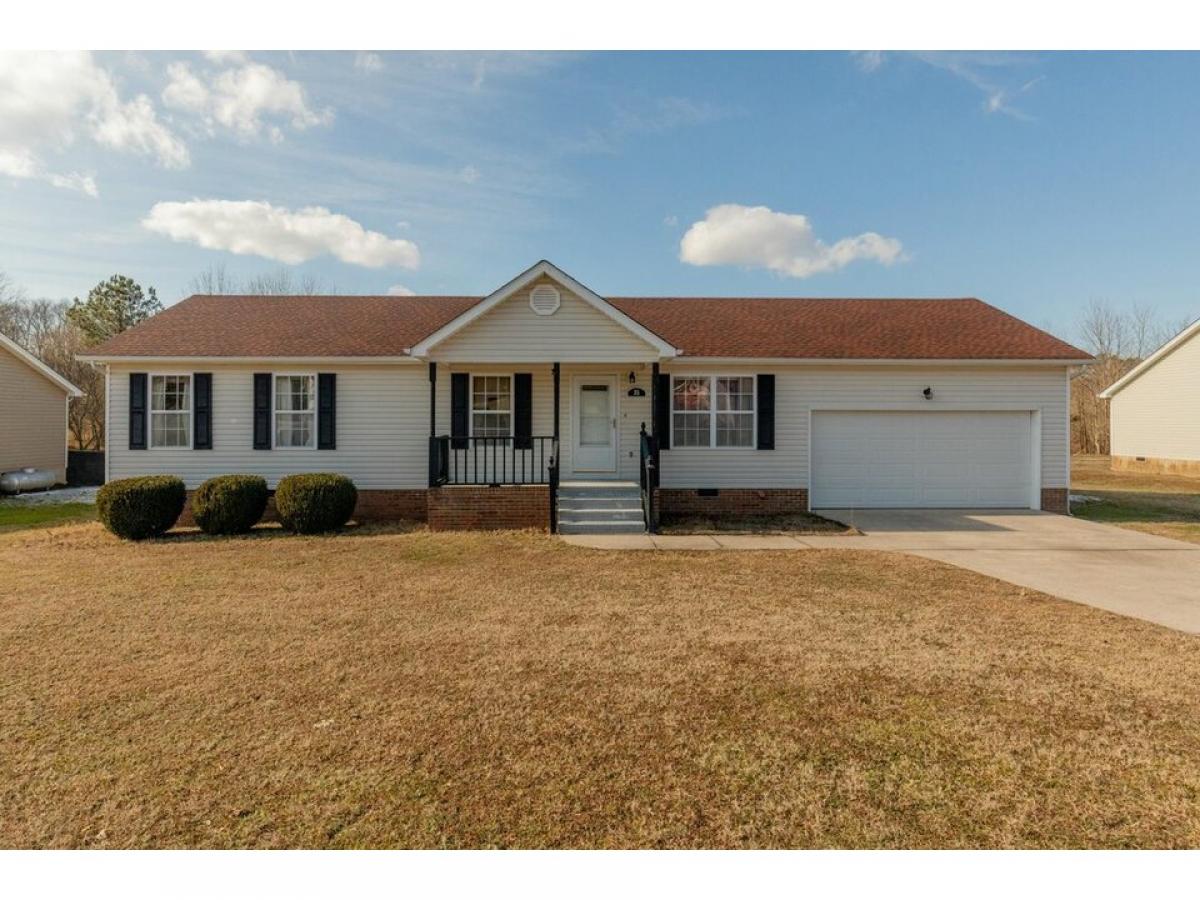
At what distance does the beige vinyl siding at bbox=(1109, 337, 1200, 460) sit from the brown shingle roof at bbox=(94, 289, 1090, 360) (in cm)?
1418

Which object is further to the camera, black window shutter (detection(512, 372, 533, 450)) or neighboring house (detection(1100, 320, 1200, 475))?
neighboring house (detection(1100, 320, 1200, 475))

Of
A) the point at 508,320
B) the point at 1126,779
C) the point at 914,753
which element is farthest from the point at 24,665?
the point at 508,320

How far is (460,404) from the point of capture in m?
12.2

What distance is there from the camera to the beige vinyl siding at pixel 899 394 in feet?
41.4

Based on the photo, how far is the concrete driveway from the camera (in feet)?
20.7

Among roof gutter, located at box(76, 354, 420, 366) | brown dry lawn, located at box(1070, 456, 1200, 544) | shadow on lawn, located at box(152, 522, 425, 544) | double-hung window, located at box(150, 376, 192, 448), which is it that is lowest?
shadow on lawn, located at box(152, 522, 425, 544)

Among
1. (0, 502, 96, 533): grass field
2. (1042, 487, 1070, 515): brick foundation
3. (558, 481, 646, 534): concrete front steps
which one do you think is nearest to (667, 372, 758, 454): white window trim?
(558, 481, 646, 534): concrete front steps

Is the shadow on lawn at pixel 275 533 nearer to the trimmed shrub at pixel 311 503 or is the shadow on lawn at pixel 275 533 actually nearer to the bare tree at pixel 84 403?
the trimmed shrub at pixel 311 503

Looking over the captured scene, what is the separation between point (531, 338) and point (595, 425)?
2630 millimetres

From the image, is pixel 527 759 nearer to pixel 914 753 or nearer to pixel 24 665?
pixel 914 753

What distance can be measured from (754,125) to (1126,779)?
45.8 feet

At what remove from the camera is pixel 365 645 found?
16.1ft

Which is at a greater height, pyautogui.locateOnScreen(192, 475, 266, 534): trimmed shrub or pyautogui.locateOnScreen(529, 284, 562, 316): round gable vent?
pyautogui.locateOnScreen(529, 284, 562, 316): round gable vent

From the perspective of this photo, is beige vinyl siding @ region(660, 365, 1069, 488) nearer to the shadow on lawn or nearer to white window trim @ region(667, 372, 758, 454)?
white window trim @ region(667, 372, 758, 454)
